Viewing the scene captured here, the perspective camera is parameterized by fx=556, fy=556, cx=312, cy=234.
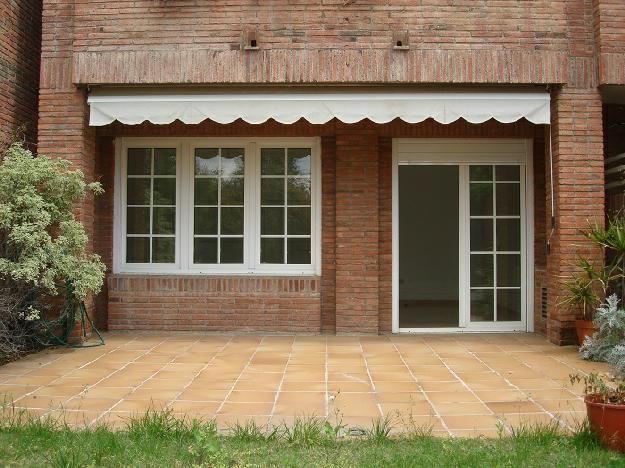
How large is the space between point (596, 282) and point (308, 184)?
4.74 metres

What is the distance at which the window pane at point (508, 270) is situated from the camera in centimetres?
969

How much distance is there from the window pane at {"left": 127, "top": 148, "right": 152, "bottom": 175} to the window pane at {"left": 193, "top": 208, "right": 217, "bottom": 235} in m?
1.16

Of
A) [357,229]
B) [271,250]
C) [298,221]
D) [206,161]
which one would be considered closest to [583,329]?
[357,229]

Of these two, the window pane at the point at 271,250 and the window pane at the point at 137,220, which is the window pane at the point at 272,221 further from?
the window pane at the point at 137,220

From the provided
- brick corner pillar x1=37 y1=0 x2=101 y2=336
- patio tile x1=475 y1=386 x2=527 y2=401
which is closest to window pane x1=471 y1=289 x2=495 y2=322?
patio tile x1=475 y1=386 x2=527 y2=401

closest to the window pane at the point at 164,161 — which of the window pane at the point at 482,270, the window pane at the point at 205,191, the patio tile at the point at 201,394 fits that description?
the window pane at the point at 205,191

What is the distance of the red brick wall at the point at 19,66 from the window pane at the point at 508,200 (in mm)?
7909

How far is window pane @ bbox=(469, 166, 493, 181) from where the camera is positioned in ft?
31.7

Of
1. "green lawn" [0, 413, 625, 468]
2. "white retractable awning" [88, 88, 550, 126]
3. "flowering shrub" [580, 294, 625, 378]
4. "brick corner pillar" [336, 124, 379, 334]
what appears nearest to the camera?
"green lawn" [0, 413, 625, 468]

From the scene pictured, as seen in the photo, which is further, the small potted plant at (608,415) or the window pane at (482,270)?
the window pane at (482,270)

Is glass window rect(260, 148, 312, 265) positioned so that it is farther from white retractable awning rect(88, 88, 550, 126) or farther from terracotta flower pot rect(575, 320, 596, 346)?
terracotta flower pot rect(575, 320, 596, 346)

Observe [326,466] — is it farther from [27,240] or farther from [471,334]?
[471,334]

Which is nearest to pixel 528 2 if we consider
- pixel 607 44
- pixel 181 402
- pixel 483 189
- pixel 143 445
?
pixel 607 44

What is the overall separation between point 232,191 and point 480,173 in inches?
171
